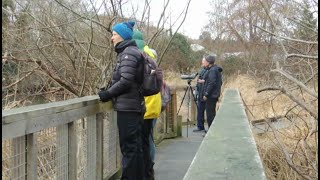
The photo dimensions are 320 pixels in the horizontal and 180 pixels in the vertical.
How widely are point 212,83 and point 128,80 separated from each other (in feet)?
14.3

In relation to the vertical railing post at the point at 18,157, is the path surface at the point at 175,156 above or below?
below

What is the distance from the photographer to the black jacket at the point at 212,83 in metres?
7.99

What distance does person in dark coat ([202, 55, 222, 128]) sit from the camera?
8.01m

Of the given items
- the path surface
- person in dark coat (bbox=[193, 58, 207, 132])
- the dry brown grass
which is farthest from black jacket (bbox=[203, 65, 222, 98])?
the dry brown grass

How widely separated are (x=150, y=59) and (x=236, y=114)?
89 centimetres

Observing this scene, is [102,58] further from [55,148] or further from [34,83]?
[55,148]

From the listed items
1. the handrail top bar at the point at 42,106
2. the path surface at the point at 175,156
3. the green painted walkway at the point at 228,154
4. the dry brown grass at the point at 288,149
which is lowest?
the path surface at the point at 175,156

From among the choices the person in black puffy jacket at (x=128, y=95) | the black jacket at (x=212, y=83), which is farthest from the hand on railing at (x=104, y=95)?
the black jacket at (x=212, y=83)

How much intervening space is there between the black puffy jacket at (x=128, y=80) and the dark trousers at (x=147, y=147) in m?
0.51

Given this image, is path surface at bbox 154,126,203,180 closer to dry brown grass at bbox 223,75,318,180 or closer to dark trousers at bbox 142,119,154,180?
dark trousers at bbox 142,119,154,180

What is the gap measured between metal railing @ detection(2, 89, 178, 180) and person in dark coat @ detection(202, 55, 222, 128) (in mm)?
3472

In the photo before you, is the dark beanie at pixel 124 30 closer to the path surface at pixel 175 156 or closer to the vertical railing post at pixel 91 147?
the vertical railing post at pixel 91 147

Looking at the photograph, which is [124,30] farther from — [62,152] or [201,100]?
[201,100]

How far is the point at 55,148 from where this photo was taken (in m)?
3.29
